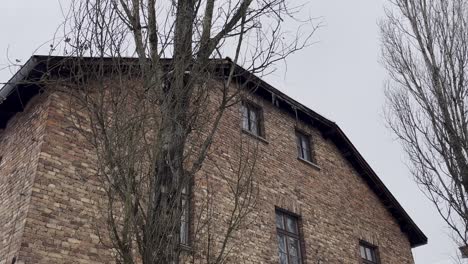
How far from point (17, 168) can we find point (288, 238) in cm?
505

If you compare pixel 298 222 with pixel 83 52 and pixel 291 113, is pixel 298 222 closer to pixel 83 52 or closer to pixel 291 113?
pixel 291 113

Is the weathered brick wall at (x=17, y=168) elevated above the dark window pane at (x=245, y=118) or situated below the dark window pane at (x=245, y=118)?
below

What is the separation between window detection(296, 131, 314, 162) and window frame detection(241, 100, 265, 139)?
120cm

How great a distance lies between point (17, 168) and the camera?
21.9 ft

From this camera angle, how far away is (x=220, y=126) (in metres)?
9.22

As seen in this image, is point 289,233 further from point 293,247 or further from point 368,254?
point 368,254

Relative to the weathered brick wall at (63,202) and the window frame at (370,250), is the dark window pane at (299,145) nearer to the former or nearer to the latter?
the window frame at (370,250)

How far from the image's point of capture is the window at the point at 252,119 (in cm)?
1009

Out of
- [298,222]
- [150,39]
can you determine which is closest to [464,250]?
[298,222]

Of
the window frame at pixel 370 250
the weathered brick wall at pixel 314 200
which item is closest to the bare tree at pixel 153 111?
the weathered brick wall at pixel 314 200

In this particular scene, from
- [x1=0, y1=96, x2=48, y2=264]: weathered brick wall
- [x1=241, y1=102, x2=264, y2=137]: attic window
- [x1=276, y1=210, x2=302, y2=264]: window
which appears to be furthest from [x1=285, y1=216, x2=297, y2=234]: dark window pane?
[x1=0, y1=96, x2=48, y2=264]: weathered brick wall

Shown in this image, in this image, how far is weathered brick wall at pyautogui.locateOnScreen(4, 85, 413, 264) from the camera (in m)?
5.97

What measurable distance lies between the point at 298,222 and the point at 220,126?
250 centimetres

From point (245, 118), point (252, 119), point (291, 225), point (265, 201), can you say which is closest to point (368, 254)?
point (291, 225)
